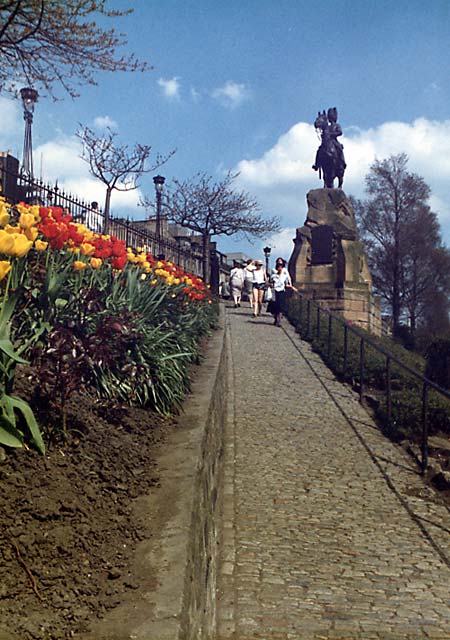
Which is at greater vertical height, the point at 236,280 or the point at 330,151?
the point at 330,151

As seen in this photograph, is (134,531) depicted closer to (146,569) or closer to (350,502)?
(146,569)

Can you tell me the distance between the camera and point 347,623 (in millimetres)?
3887

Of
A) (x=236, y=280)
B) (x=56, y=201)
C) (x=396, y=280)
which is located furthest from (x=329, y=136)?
(x=56, y=201)

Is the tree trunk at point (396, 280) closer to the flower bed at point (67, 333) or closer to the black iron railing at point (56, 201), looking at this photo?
the black iron railing at point (56, 201)

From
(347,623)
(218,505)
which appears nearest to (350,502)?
(218,505)

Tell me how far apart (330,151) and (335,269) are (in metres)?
8.86

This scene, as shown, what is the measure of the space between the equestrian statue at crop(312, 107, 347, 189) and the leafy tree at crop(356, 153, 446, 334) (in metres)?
5.18

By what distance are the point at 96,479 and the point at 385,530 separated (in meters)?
3.68

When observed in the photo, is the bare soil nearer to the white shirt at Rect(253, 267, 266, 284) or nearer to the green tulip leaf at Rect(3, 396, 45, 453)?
the green tulip leaf at Rect(3, 396, 45, 453)

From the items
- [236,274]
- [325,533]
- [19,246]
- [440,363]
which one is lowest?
[325,533]

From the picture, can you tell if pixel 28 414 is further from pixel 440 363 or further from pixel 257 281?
pixel 257 281

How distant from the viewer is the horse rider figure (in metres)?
31.9

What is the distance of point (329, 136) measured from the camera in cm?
3256

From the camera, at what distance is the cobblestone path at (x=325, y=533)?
156 inches
